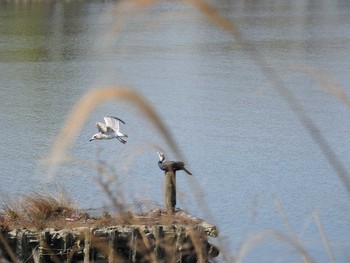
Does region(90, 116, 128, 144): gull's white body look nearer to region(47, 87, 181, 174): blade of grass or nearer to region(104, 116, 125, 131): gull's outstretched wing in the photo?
region(104, 116, 125, 131): gull's outstretched wing

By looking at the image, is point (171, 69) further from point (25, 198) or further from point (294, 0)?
point (294, 0)

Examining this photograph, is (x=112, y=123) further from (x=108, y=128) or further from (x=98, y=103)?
(x=98, y=103)

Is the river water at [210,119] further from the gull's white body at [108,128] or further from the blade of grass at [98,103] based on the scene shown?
the gull's white body at [108,128]

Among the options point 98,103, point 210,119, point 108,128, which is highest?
point 210,119

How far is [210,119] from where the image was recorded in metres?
19.5

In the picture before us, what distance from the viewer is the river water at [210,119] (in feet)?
31.3

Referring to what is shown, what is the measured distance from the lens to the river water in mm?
9555

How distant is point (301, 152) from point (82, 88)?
8476 mm

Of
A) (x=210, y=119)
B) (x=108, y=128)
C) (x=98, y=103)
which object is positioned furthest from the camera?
(x=210, y=119)

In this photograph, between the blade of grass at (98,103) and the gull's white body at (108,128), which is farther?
the gull's white body at (108,128)

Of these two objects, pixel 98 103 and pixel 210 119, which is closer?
pixel 98 103

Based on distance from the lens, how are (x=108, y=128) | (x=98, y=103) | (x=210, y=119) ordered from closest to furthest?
(x=98, y=103)
(x=108, y=128)
(x=210, y=119)

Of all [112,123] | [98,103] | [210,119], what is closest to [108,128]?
[112,123]

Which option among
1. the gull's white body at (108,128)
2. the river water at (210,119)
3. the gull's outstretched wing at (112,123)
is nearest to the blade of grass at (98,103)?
the river water at (210,119)
